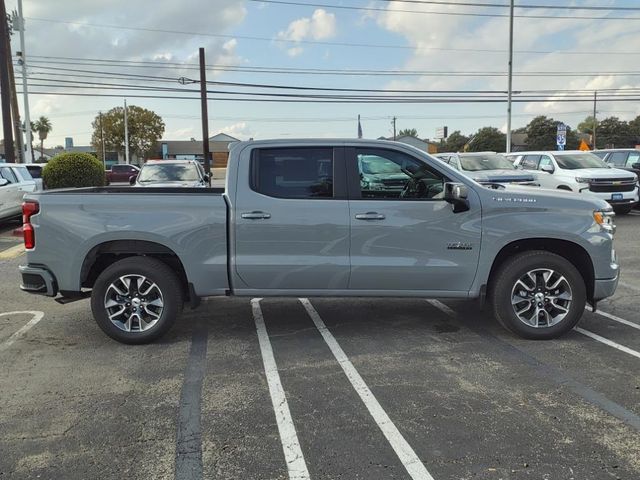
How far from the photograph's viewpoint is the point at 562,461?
127 inches

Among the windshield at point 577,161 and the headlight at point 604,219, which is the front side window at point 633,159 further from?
the headlight at point 604,219

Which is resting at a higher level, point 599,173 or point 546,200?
point 599,173

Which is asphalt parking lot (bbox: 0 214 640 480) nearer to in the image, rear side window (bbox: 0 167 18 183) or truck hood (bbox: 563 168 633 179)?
rear side window (bbox: 0 167 18 183)

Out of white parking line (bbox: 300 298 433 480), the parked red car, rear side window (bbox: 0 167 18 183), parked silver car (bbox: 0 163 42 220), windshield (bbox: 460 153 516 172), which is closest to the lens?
white parking line (bbox: 300 298 433 480)

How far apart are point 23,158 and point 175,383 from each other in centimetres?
2634

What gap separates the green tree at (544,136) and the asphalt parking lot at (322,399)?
91.2 metres

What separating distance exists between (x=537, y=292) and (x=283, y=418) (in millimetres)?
2827

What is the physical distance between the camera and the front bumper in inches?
205

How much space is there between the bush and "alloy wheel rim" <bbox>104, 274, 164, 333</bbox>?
44.5 ft

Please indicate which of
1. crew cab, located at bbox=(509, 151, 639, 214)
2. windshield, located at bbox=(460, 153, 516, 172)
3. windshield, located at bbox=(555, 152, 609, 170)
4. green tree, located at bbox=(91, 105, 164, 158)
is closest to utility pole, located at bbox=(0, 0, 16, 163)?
windshield, located at bbox=(460, 153, 516, 172)

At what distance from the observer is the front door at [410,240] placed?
203 inches

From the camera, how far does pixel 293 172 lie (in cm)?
529

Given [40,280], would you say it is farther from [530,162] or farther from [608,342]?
[530,162]

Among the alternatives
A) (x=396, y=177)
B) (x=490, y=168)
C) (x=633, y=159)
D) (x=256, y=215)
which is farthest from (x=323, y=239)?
(x=633, y=159)
